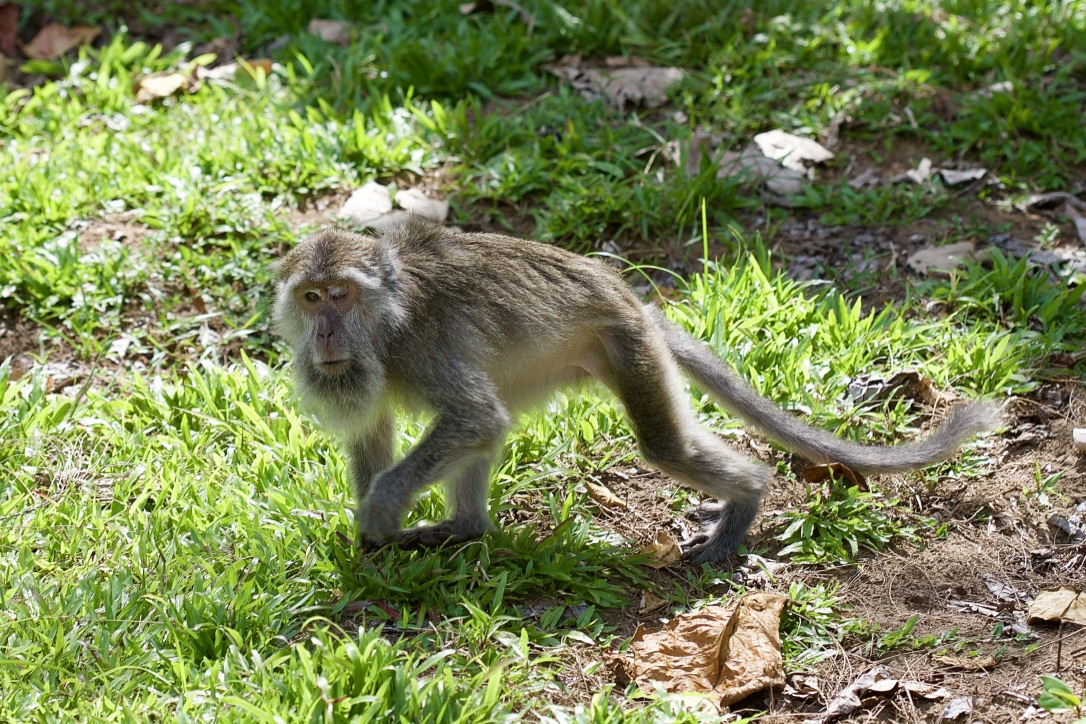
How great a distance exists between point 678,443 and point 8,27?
6.58 metres

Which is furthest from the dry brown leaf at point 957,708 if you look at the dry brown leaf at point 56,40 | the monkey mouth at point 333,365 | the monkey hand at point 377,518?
the dry brown leaf at point 56,40

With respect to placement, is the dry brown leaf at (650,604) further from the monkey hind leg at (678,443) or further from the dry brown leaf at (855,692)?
the dry brown leaf at (855,692)

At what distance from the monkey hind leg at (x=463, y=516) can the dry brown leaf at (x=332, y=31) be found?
4.58m

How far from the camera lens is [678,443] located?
455 centimetres

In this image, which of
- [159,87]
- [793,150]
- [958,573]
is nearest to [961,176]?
[793,150]

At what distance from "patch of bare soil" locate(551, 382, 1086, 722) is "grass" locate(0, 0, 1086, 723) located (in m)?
0.10

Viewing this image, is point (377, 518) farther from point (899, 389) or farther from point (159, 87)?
point (159, 87)

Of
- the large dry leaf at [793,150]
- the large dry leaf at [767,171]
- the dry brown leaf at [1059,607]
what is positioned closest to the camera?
the dry brown leaf at [1059,607]

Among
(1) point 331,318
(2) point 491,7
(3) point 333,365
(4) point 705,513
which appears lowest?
(4) point 705,513

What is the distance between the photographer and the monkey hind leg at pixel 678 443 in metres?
4.55

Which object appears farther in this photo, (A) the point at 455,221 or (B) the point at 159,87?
(B) the point at 159,87

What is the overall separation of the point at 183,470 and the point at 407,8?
14.7ft

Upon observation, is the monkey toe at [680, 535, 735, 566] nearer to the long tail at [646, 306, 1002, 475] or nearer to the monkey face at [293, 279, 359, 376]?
→ the long tail at [646, 306, 1002, 475]

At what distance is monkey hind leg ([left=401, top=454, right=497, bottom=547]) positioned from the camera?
4535mm
